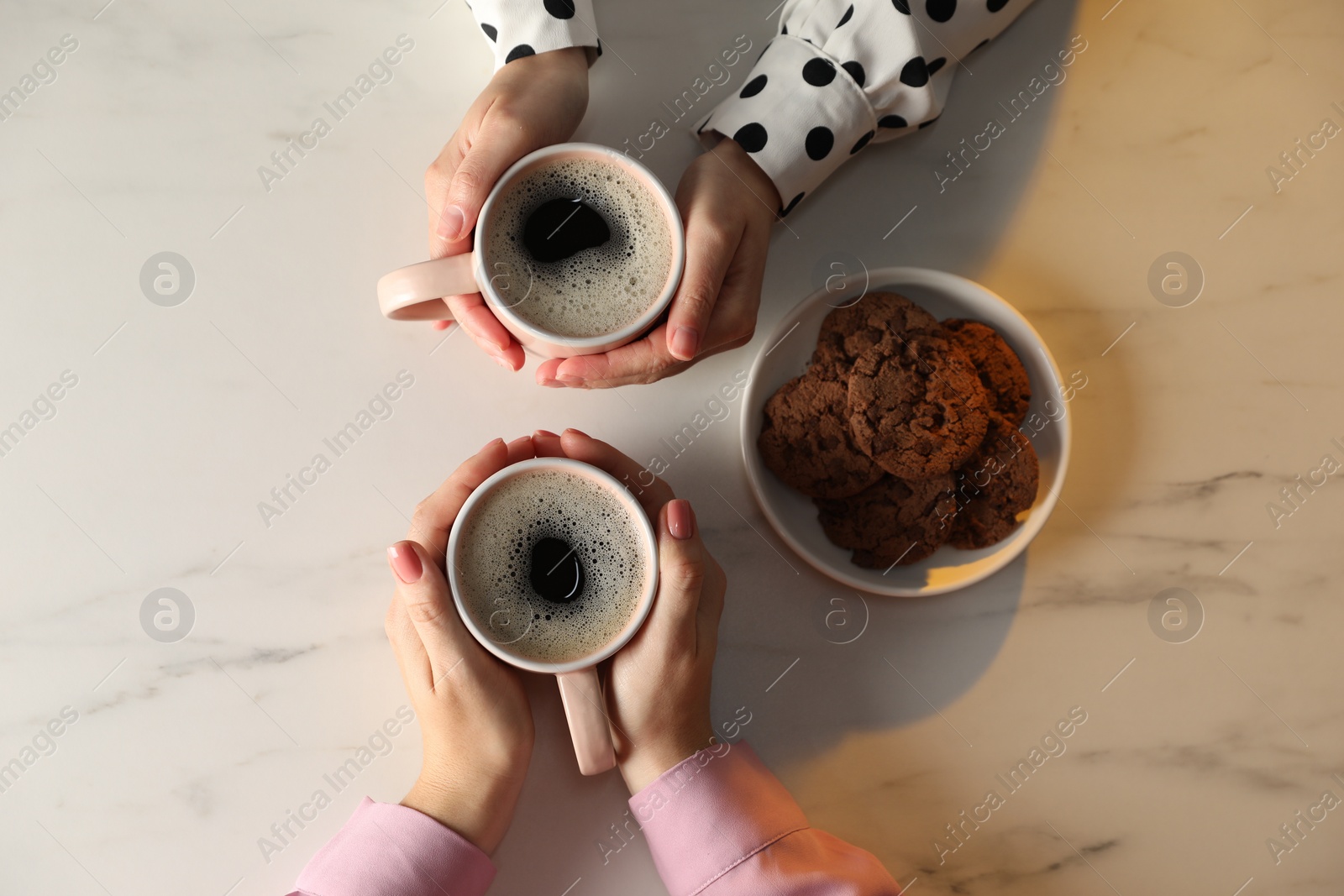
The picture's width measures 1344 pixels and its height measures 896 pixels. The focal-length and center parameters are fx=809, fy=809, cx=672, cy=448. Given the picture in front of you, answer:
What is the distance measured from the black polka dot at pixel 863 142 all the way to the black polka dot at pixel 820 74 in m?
0.08

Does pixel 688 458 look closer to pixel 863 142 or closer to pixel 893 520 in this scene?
pixel 893 520

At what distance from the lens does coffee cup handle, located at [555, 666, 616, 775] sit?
743 millimetres

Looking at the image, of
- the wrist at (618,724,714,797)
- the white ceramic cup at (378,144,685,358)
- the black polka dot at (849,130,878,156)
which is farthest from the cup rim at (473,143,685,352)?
the wrist at (618,724,714,797)

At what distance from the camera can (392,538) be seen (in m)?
1.01

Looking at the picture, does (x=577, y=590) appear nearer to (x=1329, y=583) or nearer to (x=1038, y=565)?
(x=1038, y=565)

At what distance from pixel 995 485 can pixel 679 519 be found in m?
0.39

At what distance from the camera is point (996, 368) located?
0.96 m

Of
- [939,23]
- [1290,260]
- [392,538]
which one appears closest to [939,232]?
[939,23]

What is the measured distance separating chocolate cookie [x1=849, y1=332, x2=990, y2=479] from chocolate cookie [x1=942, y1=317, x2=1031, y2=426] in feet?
0.11

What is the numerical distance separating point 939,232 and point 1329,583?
0.72m

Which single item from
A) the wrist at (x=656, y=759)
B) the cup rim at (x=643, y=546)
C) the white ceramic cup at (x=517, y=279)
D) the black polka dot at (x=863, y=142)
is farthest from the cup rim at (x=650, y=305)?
the wrist at (x=656, y=759)

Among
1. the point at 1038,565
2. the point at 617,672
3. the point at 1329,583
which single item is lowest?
the point at 1329,583

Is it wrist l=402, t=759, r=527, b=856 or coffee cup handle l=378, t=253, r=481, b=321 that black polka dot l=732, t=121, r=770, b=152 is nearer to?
coffee cup handle l=378, t=253, r=481, b=321

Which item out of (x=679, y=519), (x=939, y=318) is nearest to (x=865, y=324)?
(x=939, y=318)
